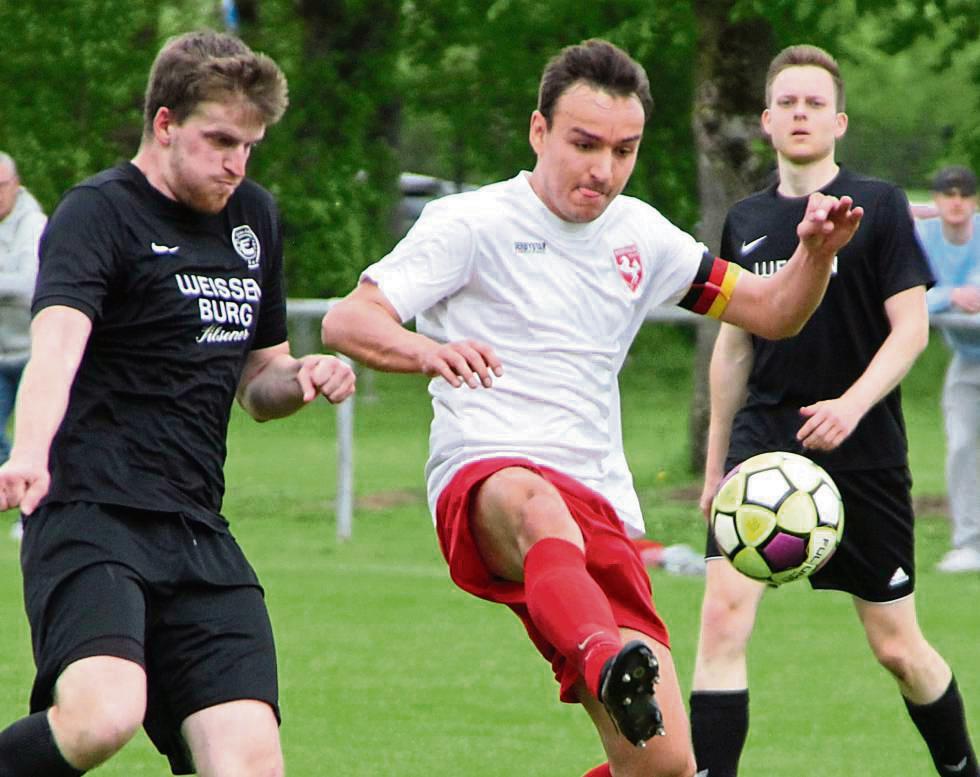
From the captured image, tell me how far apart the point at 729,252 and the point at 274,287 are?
75.1 inches

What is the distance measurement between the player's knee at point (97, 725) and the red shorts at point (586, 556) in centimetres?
110

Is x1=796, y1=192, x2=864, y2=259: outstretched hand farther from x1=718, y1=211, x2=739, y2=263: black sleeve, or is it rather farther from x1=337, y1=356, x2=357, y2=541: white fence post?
x1=337, y1=356, x2=357, y2=541: white fence post

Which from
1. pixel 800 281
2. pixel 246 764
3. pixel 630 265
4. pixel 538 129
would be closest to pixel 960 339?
pixel 800 281

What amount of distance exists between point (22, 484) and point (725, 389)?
→ 9.65ft

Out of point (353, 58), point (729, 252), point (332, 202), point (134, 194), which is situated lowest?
point (332, 202)

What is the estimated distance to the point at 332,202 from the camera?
71.9 ft

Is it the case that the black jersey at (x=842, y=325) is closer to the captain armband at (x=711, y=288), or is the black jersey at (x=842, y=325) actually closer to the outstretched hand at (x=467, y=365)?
the captain armband at (x=711, y=288)

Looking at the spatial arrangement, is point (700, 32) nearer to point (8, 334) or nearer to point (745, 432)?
point (8, 334)

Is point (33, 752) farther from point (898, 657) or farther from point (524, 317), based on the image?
point (898, 657)

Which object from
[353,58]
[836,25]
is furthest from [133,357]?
[353,58]

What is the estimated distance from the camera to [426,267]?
5418 mm

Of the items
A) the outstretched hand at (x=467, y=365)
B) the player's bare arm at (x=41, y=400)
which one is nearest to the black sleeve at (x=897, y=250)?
the outstretched hand at (x=467, y=365)

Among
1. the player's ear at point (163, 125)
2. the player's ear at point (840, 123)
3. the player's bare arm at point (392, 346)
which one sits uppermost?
the player's ear at point (163, 125)

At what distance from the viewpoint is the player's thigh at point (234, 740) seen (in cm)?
468
